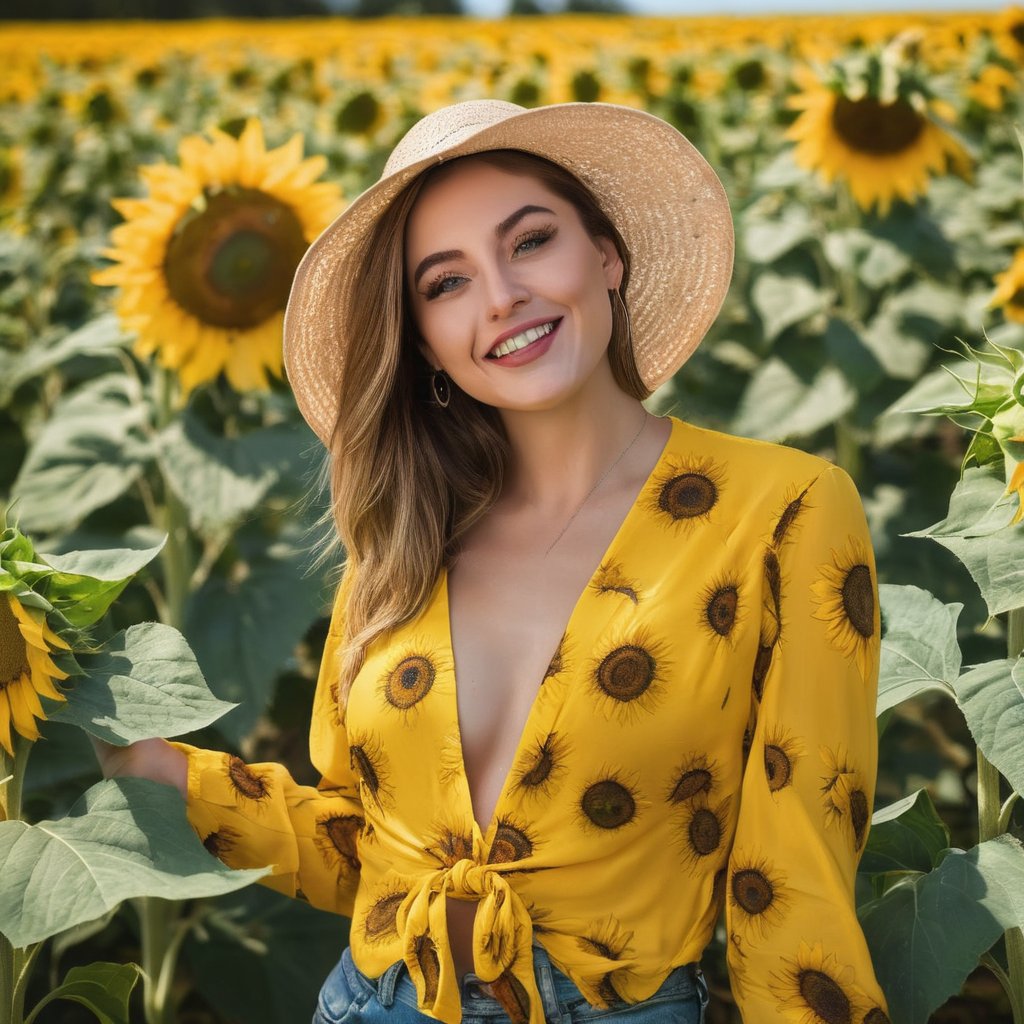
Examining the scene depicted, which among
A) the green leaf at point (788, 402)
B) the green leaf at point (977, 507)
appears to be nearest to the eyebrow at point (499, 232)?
the green leaf at point (977, 507)

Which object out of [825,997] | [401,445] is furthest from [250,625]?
[825,997]

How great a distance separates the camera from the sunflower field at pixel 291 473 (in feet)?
5.00

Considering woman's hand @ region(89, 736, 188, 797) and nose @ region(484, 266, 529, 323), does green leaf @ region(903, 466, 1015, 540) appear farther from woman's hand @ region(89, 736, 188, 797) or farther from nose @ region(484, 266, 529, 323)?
woman's hand @ region(89, 736, 188, 797)

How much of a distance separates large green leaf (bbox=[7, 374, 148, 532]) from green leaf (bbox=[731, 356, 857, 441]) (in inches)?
51.2

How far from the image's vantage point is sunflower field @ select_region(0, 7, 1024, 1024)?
1523mm

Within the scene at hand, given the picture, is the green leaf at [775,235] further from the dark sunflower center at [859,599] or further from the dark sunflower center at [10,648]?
the dark sunflower center at [10,648]

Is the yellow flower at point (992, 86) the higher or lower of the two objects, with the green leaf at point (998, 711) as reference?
higher

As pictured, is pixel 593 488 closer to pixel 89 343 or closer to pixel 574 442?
pixel 574 442

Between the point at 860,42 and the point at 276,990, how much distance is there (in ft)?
10.7

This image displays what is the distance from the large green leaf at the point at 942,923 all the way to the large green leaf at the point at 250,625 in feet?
3.90

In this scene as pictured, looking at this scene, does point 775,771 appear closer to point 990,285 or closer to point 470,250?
point 470,250

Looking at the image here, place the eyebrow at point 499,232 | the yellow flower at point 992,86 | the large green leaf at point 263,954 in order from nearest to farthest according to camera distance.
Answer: the eyebrow at point 499,232
the large green leaf at point 263,954
the yellow flower at point 992,86

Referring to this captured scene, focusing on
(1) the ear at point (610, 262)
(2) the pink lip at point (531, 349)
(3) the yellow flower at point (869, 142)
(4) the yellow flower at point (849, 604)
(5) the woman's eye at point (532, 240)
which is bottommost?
(4) the yellow flower at point (849, 604)

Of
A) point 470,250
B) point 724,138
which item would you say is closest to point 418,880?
point 470,250
